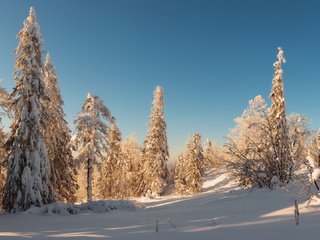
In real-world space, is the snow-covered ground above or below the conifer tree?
below

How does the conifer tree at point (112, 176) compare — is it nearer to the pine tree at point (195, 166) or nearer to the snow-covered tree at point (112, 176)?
the snow-covered tree at point (112, 176)

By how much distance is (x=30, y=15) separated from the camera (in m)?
19.7

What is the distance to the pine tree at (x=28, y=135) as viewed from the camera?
18094mm

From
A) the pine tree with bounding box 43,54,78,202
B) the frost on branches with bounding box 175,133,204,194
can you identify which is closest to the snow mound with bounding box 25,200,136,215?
the pine tree with bounding box 43,54,78,202

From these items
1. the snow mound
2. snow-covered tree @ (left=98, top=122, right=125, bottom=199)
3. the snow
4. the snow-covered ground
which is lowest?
the snow-covered ground

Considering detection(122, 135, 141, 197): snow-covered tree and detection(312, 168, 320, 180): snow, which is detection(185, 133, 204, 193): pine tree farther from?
detection(312, 168, 320, 180): snow

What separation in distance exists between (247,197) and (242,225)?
18.0 ft

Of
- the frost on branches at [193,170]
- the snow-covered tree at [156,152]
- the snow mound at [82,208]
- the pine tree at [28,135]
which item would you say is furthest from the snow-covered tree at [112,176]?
the snow mound at [82,208]

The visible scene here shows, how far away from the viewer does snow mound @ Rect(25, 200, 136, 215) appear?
16156mm

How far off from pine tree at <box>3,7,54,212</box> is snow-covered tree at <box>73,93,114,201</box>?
9940 millimetres

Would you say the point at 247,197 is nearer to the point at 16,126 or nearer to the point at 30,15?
the point at 16,126

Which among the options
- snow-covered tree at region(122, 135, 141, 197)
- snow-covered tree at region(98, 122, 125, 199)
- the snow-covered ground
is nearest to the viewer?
the snow-covered ground

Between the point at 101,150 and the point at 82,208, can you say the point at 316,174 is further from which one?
the point at 101,150

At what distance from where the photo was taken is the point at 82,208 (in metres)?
16.8
